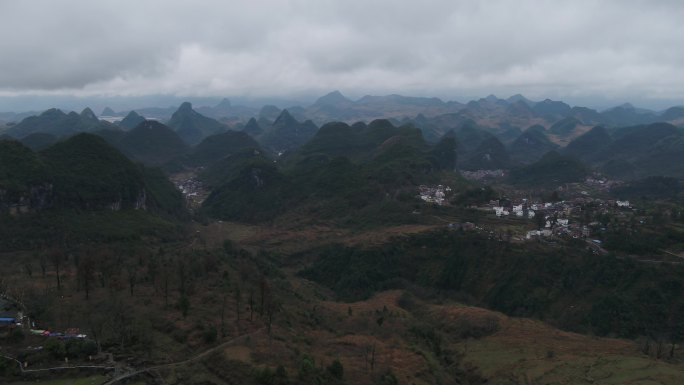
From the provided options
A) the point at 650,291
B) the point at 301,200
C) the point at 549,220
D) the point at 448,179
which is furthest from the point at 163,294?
the point at 448,179

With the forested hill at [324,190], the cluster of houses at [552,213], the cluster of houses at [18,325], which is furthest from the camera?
the forested hill at [324,190]

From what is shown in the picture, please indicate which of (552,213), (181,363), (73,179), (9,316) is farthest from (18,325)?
(552,213)

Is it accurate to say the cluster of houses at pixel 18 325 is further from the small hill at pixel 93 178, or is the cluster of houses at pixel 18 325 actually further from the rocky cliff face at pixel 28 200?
the small hill at pixel 93 178

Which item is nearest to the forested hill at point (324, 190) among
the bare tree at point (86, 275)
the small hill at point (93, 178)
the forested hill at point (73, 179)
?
the small hill at point (93, 178)

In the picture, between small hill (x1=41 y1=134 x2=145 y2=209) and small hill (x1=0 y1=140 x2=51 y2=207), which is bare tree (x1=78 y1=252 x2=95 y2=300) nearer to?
small hill (x1=0 y1=140 x2=51 y2=207)

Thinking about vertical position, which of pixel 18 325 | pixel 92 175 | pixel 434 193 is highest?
pixel 92 175

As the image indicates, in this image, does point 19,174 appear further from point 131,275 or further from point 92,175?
point 131,275

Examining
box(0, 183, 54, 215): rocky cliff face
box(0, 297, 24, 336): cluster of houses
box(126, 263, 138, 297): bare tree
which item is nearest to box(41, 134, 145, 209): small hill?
box(0, 183, 54, 215): rocky cliff face

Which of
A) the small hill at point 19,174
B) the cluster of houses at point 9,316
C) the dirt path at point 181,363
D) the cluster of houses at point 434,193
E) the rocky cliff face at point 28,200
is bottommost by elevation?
the dirt path at point 181,363
